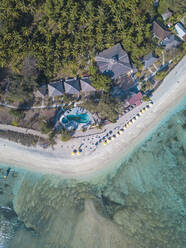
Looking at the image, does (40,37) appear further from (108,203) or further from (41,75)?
(108,203)

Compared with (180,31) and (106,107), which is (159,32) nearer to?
(180,31)

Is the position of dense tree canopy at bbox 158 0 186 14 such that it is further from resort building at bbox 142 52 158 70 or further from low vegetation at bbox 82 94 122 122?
low vegetation at bbox 82 94 122 122

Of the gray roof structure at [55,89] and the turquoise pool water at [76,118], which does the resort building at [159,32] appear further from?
the gray roof structure at [55,89]

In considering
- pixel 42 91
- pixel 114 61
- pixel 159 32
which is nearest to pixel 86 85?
pixel 114 61

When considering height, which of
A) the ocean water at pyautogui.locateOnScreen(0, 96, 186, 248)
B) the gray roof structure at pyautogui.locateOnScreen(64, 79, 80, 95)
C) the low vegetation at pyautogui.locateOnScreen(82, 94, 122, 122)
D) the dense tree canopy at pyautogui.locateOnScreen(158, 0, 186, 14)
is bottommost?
the ocean water at pyautogui.locateOnScreen(0, 96, 186, 248)

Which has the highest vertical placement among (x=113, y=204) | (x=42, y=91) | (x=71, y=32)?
(x=71, y=32)

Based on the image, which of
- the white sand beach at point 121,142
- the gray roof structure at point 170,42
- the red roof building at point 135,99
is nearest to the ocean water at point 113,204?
the white sand beach at point 121,142

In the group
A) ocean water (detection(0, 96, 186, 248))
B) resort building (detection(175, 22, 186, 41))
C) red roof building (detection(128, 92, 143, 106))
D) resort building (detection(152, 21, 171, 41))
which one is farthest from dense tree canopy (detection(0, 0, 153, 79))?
ocean water (detection(0, 96, 186, 248))
